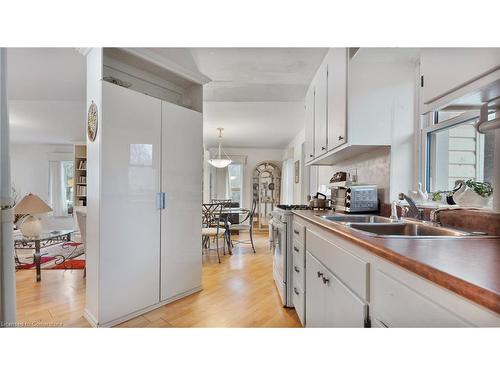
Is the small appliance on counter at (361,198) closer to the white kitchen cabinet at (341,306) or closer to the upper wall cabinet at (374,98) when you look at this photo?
the upper wall cabinet at (374,98)

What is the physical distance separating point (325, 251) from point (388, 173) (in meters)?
0.99

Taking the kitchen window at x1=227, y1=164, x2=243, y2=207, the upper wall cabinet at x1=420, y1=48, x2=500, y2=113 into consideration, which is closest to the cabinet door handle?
the upper wall cabinet at x1=420, y1=48, x2=500, y2=113

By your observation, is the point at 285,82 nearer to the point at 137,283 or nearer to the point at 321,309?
the point at 321,309

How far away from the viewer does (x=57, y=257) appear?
4.03m

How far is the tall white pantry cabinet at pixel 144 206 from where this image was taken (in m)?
2.00

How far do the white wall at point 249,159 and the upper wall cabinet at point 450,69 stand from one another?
6354 millimetres

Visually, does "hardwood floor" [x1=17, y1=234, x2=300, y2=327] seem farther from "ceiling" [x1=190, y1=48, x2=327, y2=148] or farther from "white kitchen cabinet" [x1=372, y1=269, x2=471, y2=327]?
"ceiling" [x1=190, y1=48, x2=327, y2=148]

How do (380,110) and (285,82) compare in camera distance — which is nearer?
(380,110)

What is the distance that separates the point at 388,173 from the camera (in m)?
1.97

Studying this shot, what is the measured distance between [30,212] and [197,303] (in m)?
2.40

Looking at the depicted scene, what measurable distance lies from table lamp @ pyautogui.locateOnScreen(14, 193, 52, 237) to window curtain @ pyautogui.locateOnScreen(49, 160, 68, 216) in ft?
12.8

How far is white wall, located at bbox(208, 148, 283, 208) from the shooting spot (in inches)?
293

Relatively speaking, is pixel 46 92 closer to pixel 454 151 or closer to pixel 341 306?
pixel 341 306
